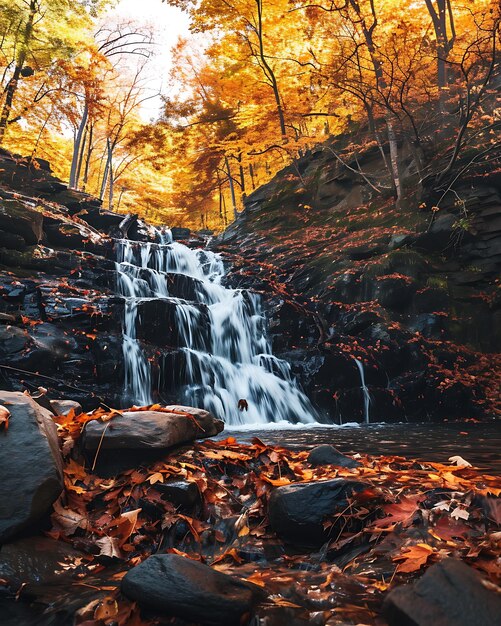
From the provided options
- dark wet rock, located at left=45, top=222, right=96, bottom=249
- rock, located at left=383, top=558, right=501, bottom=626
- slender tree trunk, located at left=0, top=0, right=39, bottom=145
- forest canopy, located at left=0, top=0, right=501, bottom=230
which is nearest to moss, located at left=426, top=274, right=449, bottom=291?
forest canopy, located at left=0, top=0, right=501, bottom=230

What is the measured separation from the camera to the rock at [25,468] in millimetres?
2348

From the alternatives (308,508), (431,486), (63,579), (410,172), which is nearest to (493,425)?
(431,486)

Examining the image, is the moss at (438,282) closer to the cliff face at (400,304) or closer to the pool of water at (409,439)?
the cliff face at (400,304)

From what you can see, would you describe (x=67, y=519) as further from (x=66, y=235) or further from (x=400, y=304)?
(x=66, y=235)

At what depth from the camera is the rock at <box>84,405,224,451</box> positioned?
3234 millimetres

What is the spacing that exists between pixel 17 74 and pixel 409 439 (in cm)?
2034

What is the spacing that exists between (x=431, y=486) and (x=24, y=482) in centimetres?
258

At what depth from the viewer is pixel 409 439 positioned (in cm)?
655

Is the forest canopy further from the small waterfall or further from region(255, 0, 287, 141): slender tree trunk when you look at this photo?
the small waterfall

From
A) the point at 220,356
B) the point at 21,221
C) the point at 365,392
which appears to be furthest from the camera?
the point at 21,221

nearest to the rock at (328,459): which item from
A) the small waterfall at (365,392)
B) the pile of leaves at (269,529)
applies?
the pile of leaves at (269,529)

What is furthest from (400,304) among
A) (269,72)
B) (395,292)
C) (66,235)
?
(269,72)

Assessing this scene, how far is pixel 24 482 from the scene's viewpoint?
244 cm

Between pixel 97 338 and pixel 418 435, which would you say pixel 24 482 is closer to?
pixel 418 435
